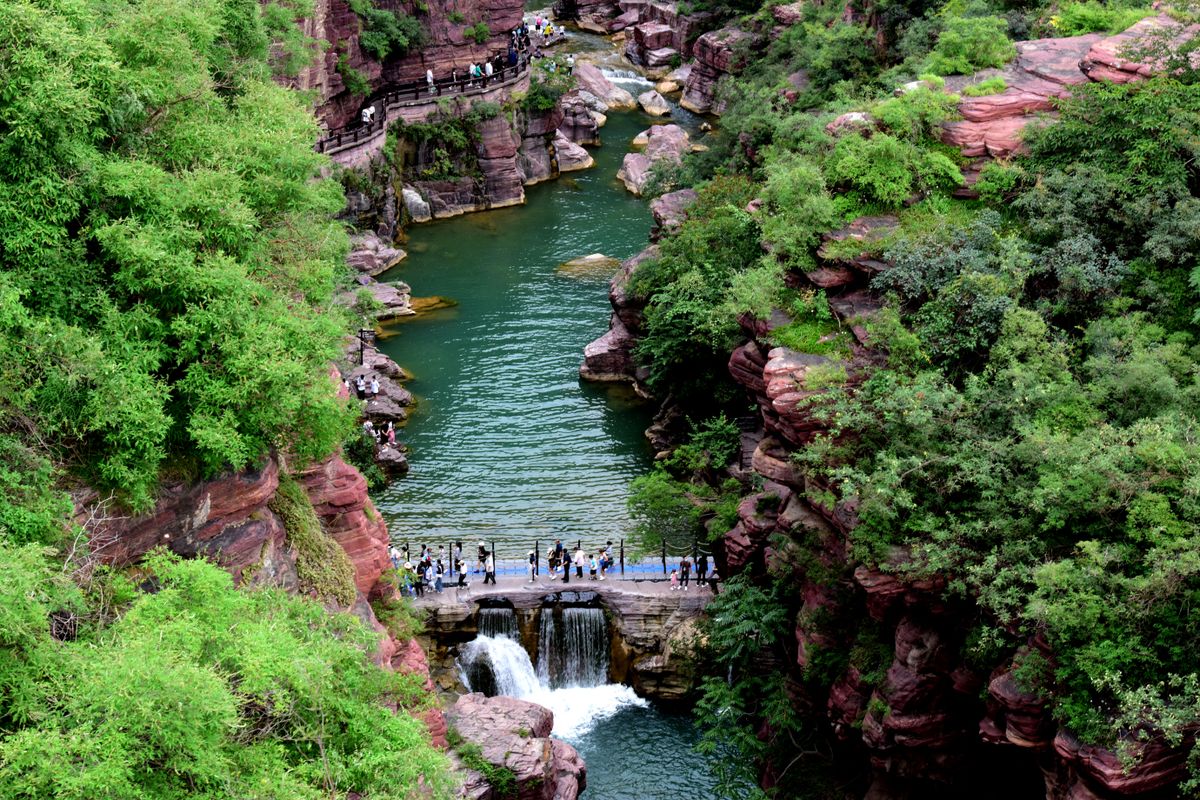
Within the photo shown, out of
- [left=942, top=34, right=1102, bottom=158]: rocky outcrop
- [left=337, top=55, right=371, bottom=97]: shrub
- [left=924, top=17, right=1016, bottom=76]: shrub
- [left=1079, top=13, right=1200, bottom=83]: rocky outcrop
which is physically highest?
[left=1079, top=13, right=1200, bottom=83]: rocky outcrop

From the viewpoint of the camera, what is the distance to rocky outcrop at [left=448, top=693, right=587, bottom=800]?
103 feet

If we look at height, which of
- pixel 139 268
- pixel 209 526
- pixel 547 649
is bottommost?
pixel 547 649

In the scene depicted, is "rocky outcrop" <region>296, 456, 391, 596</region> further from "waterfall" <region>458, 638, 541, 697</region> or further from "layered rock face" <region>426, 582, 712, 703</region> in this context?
"waterfall" <region>458, 638, 541, 697</region>

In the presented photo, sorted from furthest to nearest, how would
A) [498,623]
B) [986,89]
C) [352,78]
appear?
[352,78] < [498,623] < [986,89]

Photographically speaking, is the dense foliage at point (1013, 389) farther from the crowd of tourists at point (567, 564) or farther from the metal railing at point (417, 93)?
the metal railing at point (417, 93)

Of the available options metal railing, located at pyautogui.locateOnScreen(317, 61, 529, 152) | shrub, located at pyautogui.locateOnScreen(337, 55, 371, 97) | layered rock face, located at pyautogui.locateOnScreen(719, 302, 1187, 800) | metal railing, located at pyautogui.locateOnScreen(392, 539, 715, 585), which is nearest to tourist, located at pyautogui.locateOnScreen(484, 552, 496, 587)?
metal railing, located at pyautogui.locateOnScreen(392, 539, 715, 585)

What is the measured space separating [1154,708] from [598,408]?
3026 centimetres

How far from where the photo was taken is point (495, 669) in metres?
38.0

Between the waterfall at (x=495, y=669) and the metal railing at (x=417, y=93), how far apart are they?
Answer: 33.4 meters

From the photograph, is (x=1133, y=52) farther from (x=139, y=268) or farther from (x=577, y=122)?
(x=577, y=122)

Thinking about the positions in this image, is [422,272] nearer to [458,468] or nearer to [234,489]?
[458,468]

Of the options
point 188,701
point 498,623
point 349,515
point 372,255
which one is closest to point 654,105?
point 372,255

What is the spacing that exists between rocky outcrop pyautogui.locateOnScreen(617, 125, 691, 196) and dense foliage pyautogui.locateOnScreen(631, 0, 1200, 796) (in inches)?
1114

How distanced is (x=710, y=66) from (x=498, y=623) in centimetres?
5400
